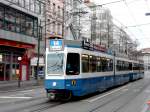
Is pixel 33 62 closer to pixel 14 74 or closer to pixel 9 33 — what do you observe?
pixel 14 74

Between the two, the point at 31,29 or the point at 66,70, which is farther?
the point at 31,29

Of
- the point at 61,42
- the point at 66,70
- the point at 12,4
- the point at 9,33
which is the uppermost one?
the point at 12,4

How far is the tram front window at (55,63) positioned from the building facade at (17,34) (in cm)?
1675

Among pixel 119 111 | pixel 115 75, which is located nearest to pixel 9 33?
pixel 115 75

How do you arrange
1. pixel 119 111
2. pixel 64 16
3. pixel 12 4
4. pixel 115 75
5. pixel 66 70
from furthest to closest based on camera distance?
pixel 64 16 < pixel 12 4 < pixel 115 75 < pixel 66 70 < pixel 119 111

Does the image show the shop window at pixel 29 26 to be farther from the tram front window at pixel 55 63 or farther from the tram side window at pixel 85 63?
the tram front window at pixel 55 63

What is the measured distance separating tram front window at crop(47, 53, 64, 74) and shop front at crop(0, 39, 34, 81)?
16.8 m

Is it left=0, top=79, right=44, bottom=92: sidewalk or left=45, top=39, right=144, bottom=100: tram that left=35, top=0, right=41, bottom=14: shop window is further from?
left=45, top=39, right=144, bottom=100: tram

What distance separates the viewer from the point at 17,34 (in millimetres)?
35250

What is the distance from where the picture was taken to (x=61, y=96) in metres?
16.4

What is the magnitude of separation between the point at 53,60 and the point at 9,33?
1922 cm

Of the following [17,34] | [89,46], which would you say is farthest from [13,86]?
[89,46]

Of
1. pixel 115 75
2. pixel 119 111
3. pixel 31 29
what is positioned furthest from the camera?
pixel 31 29

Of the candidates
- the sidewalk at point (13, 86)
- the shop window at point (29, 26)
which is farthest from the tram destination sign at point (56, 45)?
the shop window at point (29, 26)
